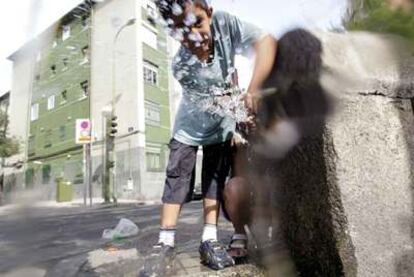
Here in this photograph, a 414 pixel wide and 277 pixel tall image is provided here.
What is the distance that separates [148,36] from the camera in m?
1.73

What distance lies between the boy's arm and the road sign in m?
0.76

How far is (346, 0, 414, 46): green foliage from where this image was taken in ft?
4.02

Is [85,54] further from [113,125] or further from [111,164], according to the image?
[111,164]

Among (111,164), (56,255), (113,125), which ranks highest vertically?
(113,125)

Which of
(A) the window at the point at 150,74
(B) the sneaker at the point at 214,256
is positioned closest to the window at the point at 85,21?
(A) the window at the point at 150,74

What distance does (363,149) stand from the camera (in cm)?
151

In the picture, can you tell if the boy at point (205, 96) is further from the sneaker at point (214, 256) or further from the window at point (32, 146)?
the window at point (32, 146)

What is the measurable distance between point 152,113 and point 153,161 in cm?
27

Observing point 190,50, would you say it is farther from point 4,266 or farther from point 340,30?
point 4,266

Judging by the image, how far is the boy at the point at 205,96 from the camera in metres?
1.67

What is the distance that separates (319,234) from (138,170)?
103 centimetres

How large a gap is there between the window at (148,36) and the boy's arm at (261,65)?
0.40 metres

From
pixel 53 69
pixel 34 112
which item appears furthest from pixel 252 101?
pixel 34 112

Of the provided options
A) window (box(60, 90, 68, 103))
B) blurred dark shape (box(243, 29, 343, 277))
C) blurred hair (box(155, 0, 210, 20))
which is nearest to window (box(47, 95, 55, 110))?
window (box(60, 90, 68, 103))
